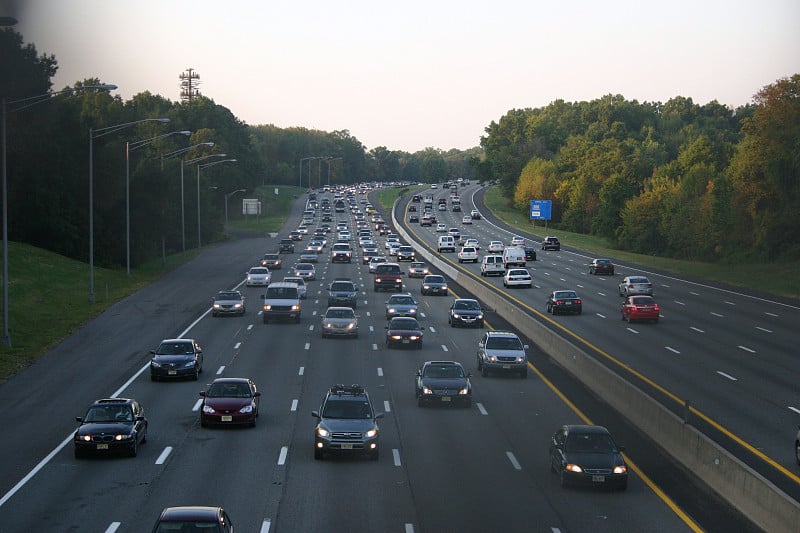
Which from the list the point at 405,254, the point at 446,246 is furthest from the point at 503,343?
the point at 446,246

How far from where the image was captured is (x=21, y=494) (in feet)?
75.4

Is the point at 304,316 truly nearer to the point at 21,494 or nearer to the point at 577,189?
the point at 21,494

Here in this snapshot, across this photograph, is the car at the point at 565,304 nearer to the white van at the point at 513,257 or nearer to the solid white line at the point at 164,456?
the white van at the point at 513,257

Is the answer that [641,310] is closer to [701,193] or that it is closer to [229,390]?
[229,390]

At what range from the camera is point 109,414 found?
88.5 feet

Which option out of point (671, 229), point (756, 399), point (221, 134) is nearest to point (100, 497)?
point (756, 399)

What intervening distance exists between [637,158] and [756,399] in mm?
142646

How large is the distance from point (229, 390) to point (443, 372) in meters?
7.21

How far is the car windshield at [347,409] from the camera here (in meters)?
27.0

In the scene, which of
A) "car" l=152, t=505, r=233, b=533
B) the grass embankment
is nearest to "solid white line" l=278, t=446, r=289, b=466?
"car" l=152, t=505, r=233, b=533

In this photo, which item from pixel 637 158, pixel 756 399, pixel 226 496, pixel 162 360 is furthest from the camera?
pixel 637 158

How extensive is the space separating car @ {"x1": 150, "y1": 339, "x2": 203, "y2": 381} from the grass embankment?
5883 millimetres

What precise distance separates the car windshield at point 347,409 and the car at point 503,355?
13.3 metres

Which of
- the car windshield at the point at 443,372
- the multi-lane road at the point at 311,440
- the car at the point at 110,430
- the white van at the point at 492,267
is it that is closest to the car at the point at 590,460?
the multi-lane road at the point at 311,440
